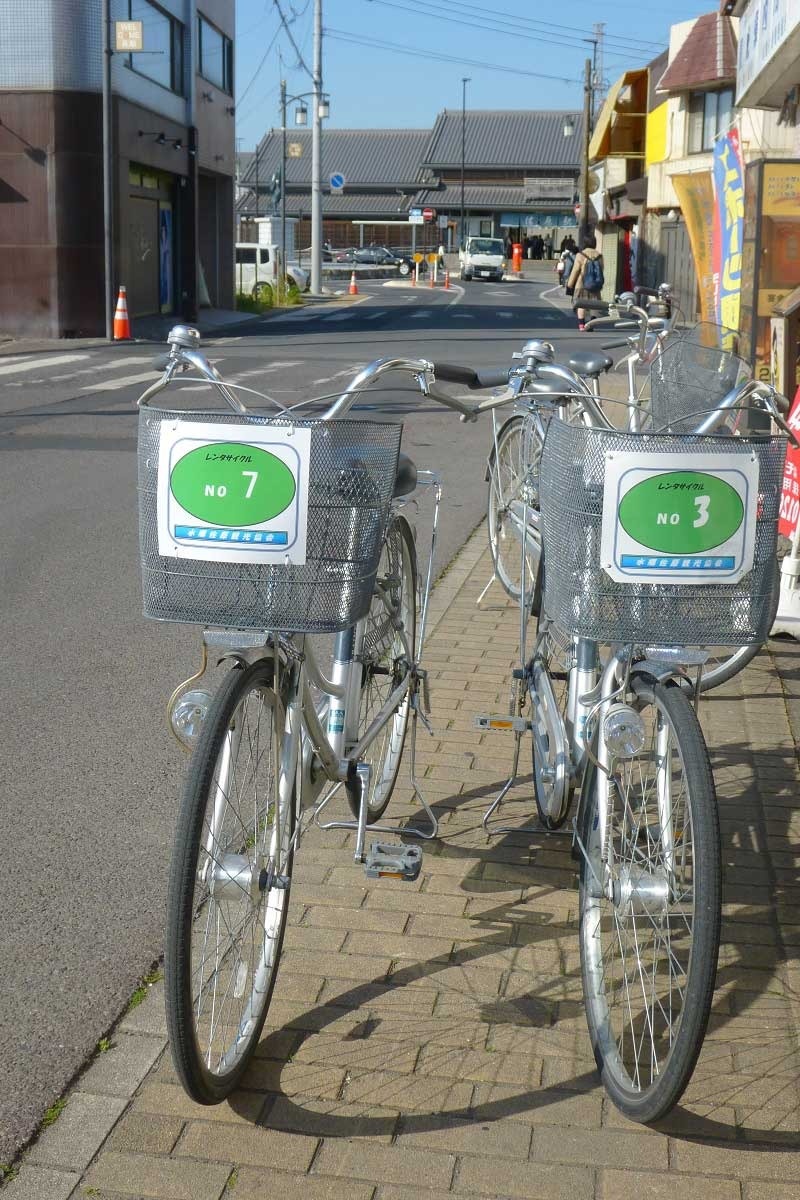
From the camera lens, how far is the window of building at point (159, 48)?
29256 mm

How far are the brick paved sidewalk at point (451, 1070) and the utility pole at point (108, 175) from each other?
2312 centimetres

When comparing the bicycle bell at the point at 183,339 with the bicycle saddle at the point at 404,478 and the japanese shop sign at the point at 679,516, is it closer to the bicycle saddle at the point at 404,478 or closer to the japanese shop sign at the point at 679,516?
the bicycle saddle at the point at 404,478

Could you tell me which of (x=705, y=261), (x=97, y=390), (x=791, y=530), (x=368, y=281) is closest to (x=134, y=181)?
(x=97, y=390)

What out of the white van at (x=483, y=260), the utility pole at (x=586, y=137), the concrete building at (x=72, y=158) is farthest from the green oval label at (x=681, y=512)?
the white van at (x=483, y=260)

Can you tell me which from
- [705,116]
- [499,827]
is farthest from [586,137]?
[499,827]

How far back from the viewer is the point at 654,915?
290 centimetres

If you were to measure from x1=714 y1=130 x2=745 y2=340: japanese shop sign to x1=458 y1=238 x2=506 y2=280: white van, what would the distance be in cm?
5806

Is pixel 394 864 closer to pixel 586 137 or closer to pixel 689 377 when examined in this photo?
pixel 689 377

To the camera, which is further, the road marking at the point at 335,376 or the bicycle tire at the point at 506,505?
the road marking at the point at 335,376

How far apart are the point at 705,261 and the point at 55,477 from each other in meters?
6.06

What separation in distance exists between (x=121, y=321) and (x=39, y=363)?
4.97 meters

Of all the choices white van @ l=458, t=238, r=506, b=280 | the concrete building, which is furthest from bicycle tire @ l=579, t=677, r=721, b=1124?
white van @ l=458, t=238, r=506, b=280

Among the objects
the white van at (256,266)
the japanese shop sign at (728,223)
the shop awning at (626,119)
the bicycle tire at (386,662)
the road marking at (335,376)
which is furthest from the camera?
the shop awning at (626,119)

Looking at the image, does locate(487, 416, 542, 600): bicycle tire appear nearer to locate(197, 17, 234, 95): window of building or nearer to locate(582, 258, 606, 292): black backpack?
locate(582, 258, 606, 292): black backpack
